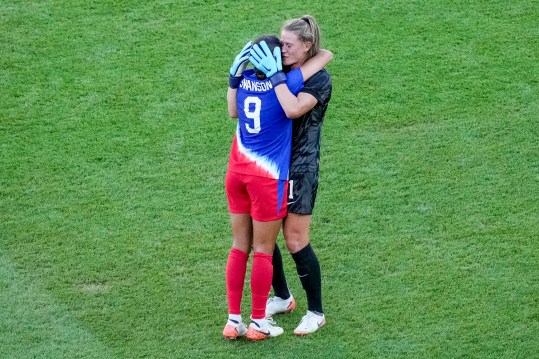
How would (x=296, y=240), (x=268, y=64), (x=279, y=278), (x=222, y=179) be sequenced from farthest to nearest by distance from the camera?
1. (x=222, y=179)
2. (x=279, y=278)
3. (x=296, y=240)
4. (x=268, y=64)

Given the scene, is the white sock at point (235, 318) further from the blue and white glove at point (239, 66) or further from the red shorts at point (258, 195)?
the blue and white glove at point (239, 66)

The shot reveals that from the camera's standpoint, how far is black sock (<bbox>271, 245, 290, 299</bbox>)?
6.23 m

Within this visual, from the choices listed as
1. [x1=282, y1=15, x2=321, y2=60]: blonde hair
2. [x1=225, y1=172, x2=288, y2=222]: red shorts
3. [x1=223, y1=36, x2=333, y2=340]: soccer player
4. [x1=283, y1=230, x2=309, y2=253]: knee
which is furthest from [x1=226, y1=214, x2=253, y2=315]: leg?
[x1=282, y1=15, x2=321, y2=60]: blonde hair

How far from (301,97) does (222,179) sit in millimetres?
2030

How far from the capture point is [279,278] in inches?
248

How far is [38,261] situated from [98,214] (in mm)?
626

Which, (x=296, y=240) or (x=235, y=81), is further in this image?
(x=296, y=240)

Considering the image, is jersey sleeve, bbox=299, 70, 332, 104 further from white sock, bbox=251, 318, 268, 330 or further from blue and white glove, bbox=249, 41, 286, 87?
white sock, bbox=251, 318, 268, 330

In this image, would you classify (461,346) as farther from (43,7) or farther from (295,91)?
(43,7)

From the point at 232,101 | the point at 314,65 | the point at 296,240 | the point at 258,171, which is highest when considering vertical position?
the point at 314,65

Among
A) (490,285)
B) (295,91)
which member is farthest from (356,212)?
(295,91)

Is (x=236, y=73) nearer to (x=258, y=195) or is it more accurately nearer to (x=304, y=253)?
(x=258, y=195)

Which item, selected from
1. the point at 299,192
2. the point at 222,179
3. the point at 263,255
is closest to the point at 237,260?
the point at 263,255

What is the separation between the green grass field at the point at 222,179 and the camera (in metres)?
6.14
